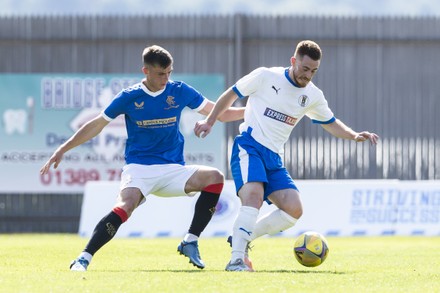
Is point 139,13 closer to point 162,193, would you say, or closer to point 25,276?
point 162,193

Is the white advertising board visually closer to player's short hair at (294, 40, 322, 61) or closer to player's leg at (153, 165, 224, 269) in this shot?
player's leg at (153, 165, 224, 269)

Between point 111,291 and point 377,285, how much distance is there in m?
2.01

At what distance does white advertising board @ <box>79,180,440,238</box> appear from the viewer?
1855 centimetres

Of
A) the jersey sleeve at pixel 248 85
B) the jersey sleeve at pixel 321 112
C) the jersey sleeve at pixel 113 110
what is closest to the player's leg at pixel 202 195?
the jersey sleeve at pixel 248 85

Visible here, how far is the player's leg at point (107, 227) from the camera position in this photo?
31.9ft

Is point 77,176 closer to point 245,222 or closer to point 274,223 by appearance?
point 274,223

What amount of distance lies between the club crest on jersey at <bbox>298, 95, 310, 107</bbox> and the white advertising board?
317 inches

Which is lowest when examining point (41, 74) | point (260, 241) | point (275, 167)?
point (260, 241)

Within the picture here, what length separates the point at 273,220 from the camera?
10.5 m

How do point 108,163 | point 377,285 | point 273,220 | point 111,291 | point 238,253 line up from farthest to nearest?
1. point 108,163
2. point 273,220
3. point 238,253
4. point 377,285
5. point 111,291

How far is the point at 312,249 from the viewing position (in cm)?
1023

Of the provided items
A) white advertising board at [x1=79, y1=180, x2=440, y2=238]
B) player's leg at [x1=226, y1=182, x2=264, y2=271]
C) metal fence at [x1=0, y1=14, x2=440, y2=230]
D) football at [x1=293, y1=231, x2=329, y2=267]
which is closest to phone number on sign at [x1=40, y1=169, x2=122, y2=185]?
metal fence at [x1=0, y1=14, x2=440, y2=230]

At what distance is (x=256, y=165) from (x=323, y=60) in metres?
12.7

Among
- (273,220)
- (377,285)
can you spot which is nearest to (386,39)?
(273,220)
